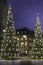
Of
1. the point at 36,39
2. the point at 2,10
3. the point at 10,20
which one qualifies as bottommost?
the point at 36,39

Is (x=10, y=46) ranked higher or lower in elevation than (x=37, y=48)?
higher

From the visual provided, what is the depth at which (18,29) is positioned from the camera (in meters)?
60.6

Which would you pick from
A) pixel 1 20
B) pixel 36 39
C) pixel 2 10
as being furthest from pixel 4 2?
pixel 36 39

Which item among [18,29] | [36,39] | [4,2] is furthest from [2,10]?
[36,39]

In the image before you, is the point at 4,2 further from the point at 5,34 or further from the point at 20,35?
the point at 5,34

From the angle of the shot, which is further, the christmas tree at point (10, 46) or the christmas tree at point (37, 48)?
the christmas tree at point (37, 48)

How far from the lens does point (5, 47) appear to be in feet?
105

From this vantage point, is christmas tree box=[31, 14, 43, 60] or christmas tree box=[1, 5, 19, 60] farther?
christmas tree box=[31, 14, 43, 60]

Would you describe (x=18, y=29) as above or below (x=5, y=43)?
above

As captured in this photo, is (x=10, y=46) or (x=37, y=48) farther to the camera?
(x=37, y=48)

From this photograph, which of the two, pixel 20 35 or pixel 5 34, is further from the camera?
pixel 20 35

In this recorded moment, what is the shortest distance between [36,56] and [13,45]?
4053 millimetres

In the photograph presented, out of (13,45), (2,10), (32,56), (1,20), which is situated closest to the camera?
(13,45)

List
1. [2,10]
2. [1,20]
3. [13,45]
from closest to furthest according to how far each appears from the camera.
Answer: [13,45], [1,20], [2,10]
